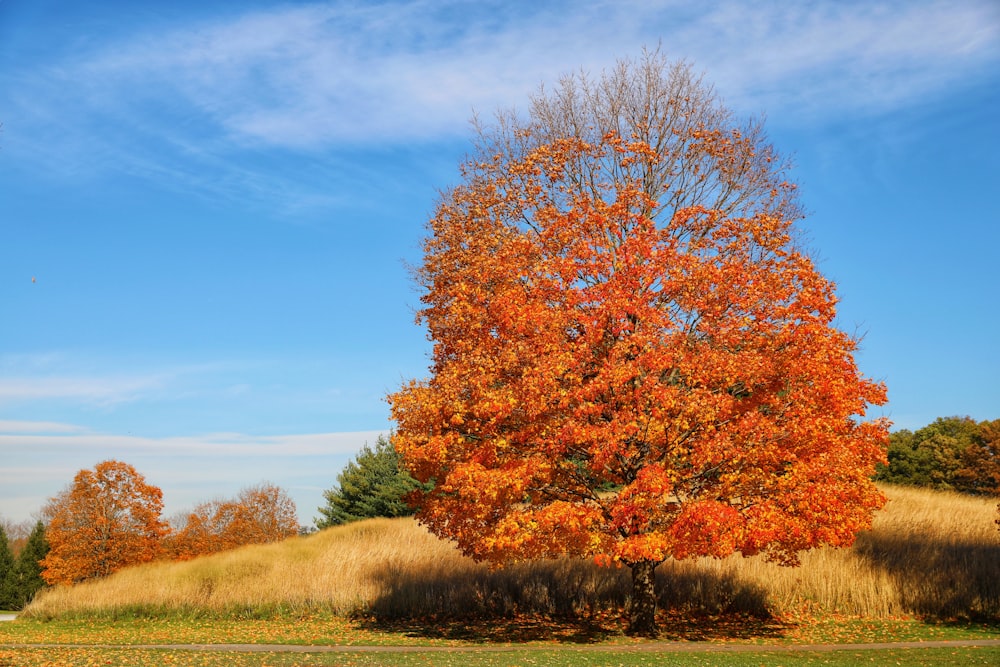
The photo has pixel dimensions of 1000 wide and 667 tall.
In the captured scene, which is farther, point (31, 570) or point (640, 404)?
point (31, 570)

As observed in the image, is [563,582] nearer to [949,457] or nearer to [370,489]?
[370,489]

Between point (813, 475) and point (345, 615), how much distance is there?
18.3 meters

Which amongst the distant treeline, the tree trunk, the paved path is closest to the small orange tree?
the paved path

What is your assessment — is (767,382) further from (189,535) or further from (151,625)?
(189,535)

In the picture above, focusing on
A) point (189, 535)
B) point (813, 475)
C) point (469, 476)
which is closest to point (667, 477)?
point (813, 475)

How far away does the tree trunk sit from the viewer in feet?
75.9

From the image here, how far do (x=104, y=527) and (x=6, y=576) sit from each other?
1883cm

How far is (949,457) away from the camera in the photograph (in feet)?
188

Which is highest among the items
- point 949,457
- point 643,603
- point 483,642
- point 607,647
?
point 949,457

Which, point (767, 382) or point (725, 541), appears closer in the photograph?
point (725, 541)

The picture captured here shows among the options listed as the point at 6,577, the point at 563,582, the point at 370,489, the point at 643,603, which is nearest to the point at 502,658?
the point at 643,603

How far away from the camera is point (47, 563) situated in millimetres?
50594

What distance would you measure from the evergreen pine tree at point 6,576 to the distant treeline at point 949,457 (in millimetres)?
64886

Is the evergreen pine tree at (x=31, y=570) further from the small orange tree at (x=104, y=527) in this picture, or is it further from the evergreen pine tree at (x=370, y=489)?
the evergreen pine tree at (x=370, y=489)
